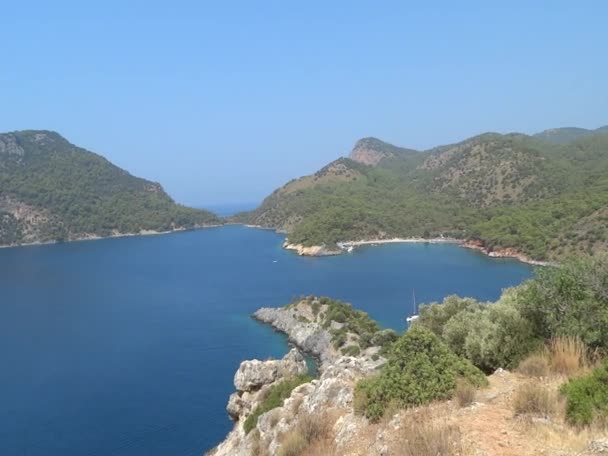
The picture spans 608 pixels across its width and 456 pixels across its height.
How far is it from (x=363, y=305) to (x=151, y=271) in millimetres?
58627

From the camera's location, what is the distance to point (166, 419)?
41531 mm

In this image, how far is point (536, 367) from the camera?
9922 mm

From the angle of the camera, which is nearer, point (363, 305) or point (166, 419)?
point (166, 419)

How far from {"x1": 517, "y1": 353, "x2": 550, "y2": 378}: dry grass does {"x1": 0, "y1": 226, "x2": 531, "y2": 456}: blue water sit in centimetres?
3148

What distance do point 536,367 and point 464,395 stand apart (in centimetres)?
224

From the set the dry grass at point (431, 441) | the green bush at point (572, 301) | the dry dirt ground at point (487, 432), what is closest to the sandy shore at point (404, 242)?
the green bush at point (572, 301)

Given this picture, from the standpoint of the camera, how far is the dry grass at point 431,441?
625 centimetres

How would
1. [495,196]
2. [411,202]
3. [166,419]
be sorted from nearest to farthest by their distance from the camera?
[166,419] → [495,196] → [411,202]

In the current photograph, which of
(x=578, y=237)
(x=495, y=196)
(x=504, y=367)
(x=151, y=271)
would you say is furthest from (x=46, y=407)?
(x=495, y=196)

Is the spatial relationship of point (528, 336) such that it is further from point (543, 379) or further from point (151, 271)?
point (151, 271)

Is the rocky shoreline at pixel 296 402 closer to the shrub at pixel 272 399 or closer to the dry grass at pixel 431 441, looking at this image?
the shrub at pixel 272 399

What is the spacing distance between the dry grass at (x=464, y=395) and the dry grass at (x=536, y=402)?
2.61 ft

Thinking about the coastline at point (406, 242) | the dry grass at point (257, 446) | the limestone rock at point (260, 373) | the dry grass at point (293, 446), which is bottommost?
the coastline at point (406, 242)

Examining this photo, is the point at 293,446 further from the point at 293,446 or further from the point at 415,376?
the point at 415,376
